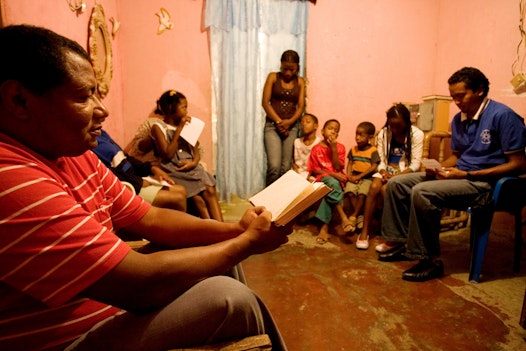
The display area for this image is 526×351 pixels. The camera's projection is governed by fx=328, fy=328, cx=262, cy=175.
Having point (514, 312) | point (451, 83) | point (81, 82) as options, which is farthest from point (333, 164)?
point (81, 82)

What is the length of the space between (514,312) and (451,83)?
1.63 meters

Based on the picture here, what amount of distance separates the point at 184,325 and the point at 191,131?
2.72m

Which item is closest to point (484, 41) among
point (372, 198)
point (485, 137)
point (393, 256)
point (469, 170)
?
point (485, 137)

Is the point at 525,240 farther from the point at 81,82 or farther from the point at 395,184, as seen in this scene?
the point at 81,82

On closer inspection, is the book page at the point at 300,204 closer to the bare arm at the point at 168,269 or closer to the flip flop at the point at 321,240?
the bare arm at the point at 168,269

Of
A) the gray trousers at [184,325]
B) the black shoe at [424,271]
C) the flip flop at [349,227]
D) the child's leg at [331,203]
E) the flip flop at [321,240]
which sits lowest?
the flip flop at [321,240]

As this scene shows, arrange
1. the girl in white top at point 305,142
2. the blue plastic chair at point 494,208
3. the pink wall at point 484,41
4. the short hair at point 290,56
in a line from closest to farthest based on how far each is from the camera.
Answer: the blue plastic chair at point 494,208
the pink wall at point 484,41
the short hair at point 290,56
the girl in white top at point 305,142

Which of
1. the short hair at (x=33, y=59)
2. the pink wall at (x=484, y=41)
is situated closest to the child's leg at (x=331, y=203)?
the pink wall at (x=484, y=41)

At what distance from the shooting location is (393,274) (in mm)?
2484

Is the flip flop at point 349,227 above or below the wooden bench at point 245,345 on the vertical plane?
below

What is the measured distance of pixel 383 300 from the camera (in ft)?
6.93

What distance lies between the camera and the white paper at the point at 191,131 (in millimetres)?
3219

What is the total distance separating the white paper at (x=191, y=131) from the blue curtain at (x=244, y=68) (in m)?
0.62

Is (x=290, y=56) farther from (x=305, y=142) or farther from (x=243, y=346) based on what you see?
(x=243, y=346)
